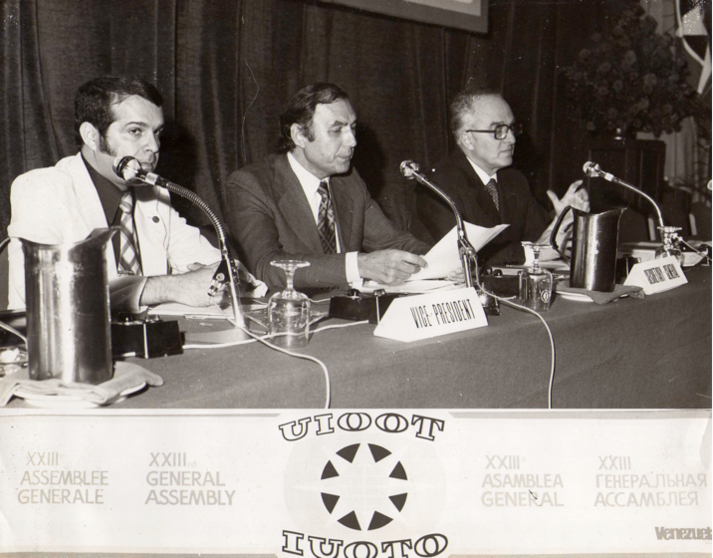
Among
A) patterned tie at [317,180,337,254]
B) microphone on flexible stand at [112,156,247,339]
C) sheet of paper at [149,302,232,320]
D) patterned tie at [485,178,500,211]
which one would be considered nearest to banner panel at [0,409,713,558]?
microphone on flexible stand at [112,156,247,339]

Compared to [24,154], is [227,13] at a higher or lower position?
higher

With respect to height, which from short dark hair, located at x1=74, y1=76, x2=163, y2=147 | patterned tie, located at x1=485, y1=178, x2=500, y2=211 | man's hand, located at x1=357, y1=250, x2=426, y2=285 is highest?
short dark hair, located at x1=74, y1=76, x2=163, y2=147

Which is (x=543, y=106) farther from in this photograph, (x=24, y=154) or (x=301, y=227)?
(x=24, y=154)

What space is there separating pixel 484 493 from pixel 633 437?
30 cm

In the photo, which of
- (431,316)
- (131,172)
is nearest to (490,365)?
(431,316)

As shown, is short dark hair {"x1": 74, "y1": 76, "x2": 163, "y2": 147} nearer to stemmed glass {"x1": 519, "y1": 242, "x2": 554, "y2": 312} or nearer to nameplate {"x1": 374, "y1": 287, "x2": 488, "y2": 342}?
nameplate {"x1": 374, "y1": 287, "x2": 488, "y2": 342}

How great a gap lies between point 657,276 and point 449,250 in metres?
0.67

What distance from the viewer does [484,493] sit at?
43.3 inches

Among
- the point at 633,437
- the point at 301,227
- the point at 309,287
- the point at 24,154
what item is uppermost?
the point at 24,154

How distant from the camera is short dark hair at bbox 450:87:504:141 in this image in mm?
2547

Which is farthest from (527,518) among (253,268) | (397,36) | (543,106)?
(543,106)

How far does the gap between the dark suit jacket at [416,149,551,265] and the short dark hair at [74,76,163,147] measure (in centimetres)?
115

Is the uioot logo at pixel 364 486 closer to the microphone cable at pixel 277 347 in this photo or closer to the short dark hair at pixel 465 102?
the microphone cable at pixel 277 347

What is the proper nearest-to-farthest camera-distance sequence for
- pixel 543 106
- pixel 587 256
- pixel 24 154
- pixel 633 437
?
pixel 633 437
pixel 587 256
pixel 24 154
pixel 543 106
